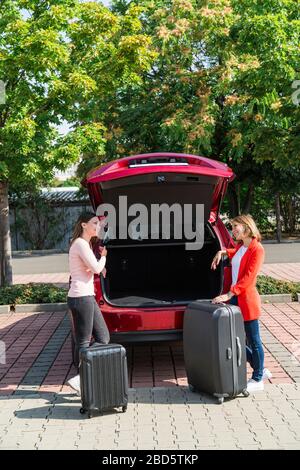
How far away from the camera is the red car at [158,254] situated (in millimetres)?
6500

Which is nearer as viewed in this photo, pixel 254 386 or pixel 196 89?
pixel 254 386

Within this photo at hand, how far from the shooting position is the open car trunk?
8023 mm

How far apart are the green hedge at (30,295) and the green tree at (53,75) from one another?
1.21 meters

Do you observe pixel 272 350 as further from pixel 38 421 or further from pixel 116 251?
pixel 38 421

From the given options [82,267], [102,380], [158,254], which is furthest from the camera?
[158,254]

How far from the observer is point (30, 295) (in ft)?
36.7

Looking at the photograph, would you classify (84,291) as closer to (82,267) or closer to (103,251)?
(82,267)

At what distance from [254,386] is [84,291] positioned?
181cm

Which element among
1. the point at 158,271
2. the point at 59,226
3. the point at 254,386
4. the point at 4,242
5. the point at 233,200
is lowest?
the point at 254,386

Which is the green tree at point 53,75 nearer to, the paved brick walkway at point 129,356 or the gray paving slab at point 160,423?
the paved brick walkway at point 129,356

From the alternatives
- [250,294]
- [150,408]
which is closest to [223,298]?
[250,294]

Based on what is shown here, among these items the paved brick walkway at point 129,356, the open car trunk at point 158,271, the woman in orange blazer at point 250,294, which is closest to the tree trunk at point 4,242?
the paved brick walkway at point 129,356

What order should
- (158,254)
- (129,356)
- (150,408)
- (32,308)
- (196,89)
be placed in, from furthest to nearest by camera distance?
(196,89) → (32,308) → (158,254) → (129,356) → (150,408)

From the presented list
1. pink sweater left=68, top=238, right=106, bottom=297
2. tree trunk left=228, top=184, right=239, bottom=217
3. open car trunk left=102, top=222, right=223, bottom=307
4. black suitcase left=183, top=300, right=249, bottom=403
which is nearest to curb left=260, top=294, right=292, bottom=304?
open car trunk left=102, top=222, right=223, bottom=307
